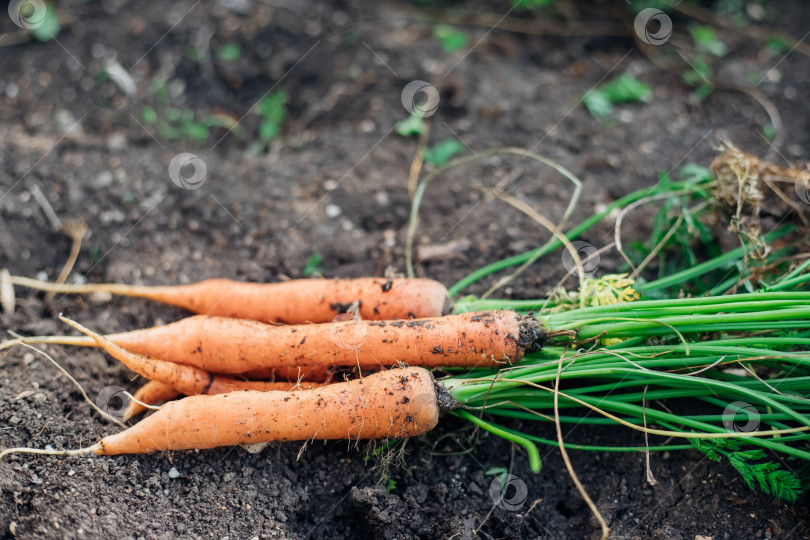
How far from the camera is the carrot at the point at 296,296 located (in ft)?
7.86

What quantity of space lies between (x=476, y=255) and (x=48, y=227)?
2139 millimetres

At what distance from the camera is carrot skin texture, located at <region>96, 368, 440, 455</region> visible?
6.86ft

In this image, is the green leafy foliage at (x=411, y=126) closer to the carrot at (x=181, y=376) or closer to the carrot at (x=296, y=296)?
the carrot at (x=296, y=296)

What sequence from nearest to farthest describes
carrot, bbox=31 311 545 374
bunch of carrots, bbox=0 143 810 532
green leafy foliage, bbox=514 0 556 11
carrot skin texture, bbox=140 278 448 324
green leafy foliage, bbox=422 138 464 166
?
bunch of carrots, bbox=0 143 810 532, carrot, bbox=31 311 545 374, carrot skin texture, bbox=140 278 448 324, green leafy foliage, bbox=422 138 464 166, green leafy foliage, bbox=514 0 556 11

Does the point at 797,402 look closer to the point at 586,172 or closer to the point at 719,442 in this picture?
the point at 719,442

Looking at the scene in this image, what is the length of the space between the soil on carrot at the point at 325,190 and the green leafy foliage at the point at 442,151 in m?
0.06

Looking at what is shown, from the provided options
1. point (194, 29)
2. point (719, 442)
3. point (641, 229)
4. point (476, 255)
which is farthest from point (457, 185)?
point (194, 29)

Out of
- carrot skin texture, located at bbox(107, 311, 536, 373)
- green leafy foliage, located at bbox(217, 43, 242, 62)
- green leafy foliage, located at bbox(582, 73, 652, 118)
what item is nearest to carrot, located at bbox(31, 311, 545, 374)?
carrot skin texture, located at bbox(107, 311, 536, 373)

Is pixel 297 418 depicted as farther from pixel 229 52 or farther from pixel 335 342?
pixel 229 52

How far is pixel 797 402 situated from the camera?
76.8 inches

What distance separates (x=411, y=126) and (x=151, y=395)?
191 centimetres

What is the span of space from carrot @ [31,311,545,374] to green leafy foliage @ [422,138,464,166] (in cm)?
116

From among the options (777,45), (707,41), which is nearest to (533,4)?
(707,41)

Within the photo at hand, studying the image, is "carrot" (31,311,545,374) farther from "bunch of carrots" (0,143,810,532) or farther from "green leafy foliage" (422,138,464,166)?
"green leafy foliage" (422,138,464,166)
